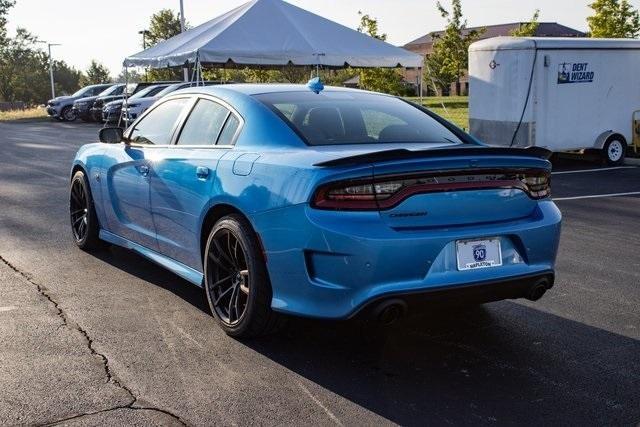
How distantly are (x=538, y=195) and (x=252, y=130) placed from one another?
1737mm

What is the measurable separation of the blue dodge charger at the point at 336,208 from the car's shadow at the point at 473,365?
1.07ft

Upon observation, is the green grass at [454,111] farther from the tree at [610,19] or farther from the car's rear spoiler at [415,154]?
the car's rear spoiler at [415,154]

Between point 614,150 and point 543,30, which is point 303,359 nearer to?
point 614,150

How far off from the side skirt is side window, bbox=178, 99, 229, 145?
0.84 meters

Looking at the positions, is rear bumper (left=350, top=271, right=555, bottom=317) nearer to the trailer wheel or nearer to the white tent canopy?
the trailer wheel

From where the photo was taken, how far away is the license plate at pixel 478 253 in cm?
400

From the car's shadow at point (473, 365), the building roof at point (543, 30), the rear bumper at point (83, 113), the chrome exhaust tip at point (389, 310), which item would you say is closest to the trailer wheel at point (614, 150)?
the car's shadow at point (473, 365)

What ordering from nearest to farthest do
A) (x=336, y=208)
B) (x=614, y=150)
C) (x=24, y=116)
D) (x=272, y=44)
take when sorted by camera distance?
(x=336, y=208) → (x=614, y=150) → (x=272, y=44) → (x=24, y=116)

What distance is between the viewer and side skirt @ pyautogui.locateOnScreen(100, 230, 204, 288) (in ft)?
16.6

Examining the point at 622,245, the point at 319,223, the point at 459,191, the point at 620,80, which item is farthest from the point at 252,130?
the point at 620,80

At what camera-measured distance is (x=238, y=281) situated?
4602 millimetres

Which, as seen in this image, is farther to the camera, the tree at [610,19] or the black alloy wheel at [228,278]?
the tree at [610,19]

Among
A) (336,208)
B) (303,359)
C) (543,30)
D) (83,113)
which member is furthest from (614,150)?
(543,30)

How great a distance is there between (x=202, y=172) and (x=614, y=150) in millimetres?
11610
